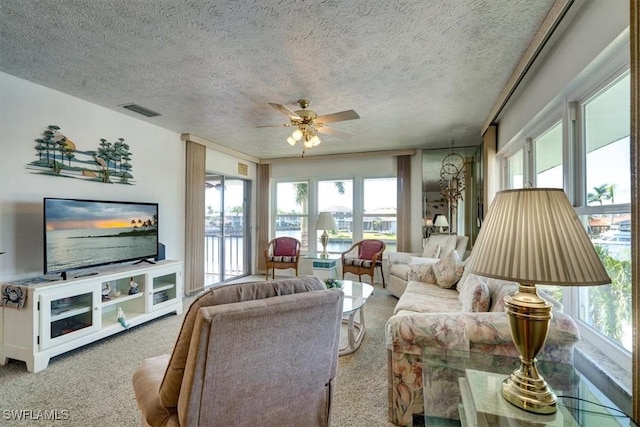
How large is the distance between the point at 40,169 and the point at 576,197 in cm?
423

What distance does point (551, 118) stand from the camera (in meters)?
2.28

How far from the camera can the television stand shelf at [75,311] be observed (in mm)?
2293

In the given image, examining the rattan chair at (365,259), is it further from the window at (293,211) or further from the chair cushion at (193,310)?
the chair cushion at (193,310)

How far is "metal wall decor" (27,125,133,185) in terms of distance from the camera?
276cm

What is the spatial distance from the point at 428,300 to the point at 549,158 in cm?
155

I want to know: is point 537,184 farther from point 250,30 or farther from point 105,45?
point 105,45

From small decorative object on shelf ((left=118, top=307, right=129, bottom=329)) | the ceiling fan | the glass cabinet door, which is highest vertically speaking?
the ceiling fan

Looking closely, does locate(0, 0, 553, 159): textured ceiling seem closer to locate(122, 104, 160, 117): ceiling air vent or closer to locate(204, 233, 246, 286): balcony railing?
locate(122, 104, 160, 117): ceiling air vent

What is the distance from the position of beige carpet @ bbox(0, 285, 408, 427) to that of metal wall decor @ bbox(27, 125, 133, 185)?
167 cm

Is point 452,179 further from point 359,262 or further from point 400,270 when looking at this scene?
point 359,262

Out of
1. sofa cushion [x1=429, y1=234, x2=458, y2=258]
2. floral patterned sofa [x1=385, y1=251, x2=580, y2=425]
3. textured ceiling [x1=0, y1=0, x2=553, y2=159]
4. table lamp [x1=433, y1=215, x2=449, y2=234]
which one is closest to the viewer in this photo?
floral patterned sofa [x1=385, y1=251, x2=580, y2=425]

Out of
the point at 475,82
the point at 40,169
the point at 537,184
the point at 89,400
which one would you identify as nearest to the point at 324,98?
the point at 475,82

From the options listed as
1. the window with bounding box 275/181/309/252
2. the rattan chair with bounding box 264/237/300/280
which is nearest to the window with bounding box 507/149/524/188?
the rattan chair with bounding box 264/237/300/280

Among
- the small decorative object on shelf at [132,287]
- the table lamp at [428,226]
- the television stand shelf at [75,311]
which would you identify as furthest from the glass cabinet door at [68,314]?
the table lamp at [428,226]
